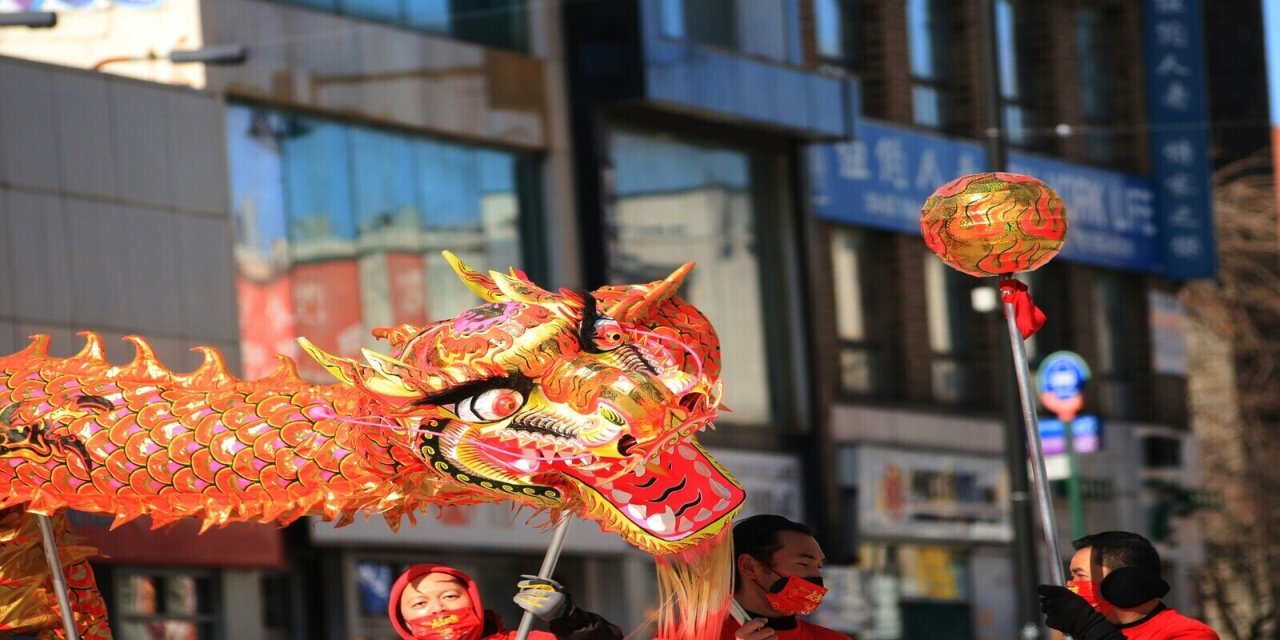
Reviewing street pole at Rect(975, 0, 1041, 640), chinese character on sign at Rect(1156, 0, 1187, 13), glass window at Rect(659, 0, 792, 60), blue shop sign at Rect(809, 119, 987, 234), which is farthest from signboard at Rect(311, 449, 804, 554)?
chinese character on sign at Rect(1156, 0, 1187, 13)

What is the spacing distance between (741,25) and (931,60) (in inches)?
197

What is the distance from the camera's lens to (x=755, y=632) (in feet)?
21.9

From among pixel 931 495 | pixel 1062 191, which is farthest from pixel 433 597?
pixel 1062 191

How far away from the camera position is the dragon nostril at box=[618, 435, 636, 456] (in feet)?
20.4

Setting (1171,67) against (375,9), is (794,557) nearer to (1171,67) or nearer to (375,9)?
(375,9)

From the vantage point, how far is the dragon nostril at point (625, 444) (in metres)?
6.23

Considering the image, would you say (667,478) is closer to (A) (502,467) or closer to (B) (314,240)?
(A) (502,467)

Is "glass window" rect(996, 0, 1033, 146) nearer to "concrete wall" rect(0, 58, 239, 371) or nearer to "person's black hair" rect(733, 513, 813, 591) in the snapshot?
"concrete wall" rect(0, 58, 239, 371)

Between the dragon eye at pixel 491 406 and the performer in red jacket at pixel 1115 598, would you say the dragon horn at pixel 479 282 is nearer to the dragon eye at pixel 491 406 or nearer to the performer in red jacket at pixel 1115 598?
the dragon eye at pixel 491 406

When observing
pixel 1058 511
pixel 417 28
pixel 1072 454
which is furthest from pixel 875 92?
pixel 1072 454

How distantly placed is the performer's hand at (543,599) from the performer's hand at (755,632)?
508 millimetres

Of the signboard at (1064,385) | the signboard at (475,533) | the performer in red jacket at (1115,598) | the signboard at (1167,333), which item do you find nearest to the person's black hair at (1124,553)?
the performer in red jacket at (1115,598)

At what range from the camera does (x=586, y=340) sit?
643cm

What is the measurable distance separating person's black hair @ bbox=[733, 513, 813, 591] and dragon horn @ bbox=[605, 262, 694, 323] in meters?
0.75
